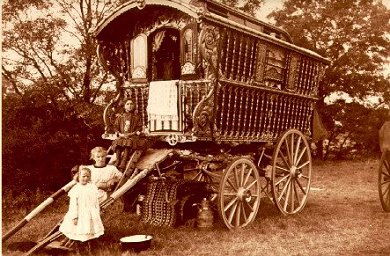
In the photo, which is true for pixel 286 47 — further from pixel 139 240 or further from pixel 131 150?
pixel 139 240

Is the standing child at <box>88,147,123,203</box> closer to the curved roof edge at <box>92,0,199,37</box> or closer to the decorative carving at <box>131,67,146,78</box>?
the decorative carving at <box>131,67,146,78</box>

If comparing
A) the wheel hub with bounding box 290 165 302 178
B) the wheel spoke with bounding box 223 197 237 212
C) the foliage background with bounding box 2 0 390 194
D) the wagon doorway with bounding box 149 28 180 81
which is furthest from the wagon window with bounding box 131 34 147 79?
the wheel hub with bounding box 290 165 302 178

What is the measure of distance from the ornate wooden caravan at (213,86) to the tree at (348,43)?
4.72ft

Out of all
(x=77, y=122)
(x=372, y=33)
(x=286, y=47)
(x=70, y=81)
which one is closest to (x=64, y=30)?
(x=70, y=81)

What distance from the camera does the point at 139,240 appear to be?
461cm

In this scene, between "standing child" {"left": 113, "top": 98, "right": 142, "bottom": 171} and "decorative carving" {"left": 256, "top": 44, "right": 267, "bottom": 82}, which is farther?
"decorative carving" {"left": 256, "top": 44, "right": 267, "bottom": 82}

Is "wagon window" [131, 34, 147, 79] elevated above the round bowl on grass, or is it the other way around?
"wagon window" [131, 34, 147, 79]

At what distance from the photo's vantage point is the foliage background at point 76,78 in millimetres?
6914

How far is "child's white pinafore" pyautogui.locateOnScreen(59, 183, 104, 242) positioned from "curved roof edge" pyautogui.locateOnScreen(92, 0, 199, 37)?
2.27 m

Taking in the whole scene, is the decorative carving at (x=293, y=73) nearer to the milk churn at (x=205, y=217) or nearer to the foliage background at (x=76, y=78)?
the foliage background at (x=76, y=78)

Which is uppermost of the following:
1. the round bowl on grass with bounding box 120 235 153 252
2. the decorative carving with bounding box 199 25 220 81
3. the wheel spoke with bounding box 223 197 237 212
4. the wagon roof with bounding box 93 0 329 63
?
the wagon roof with bounding box 93 0 329 63

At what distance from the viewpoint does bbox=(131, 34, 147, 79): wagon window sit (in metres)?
6.30

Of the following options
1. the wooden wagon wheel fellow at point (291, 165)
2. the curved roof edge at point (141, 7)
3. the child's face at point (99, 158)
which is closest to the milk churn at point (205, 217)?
the wooden wagon wheel fellow at point (291, 165)

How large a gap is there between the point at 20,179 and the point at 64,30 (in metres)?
3.10
